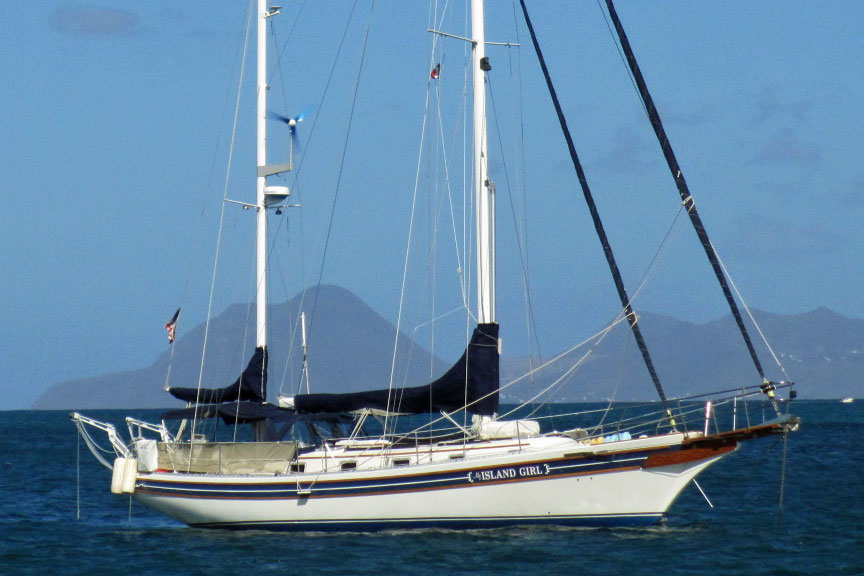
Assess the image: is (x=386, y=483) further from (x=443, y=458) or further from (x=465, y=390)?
(x=465, y=390)

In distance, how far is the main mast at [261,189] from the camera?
3188cm

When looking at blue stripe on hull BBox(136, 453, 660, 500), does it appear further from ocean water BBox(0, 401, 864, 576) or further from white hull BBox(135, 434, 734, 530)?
ocean water BBox(0, 401, 864, 576)

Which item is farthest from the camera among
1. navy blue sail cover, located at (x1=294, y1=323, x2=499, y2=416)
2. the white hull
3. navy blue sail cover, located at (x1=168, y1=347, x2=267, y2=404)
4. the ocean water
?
navy blue sail cover, located at (x1=168, y1=347, x2=267, y2=404)

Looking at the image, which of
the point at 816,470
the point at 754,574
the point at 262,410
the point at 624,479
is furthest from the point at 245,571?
the point at 816,470

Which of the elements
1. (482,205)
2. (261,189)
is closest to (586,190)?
(482,205)

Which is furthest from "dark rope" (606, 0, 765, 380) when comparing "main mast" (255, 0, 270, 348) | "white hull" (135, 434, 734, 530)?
"main mast" (255, 0, 270, 348)

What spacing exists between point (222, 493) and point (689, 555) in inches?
395

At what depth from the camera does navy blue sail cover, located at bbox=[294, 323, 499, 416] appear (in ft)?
89.5

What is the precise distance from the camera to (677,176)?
2656 centimetres

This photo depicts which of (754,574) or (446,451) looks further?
(446,451)

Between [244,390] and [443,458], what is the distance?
6.60 m

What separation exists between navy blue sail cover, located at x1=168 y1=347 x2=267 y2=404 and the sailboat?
37 mm

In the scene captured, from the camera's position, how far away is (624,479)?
25469 mm

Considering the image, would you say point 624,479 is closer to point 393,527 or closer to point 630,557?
point 630,557
